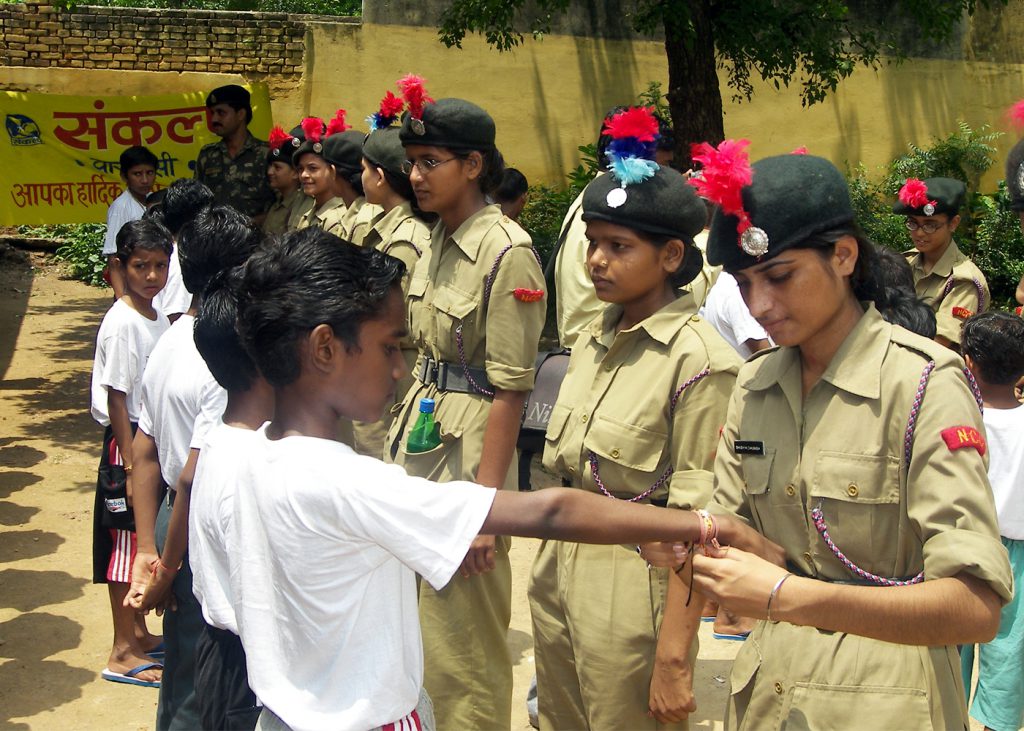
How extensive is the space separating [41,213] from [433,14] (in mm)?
4867

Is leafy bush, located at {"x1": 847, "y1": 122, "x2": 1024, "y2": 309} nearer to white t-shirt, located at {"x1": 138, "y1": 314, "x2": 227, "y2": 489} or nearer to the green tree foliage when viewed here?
the green tree foliage

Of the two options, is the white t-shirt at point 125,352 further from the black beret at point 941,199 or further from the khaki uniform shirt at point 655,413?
the black beret at point 941,199

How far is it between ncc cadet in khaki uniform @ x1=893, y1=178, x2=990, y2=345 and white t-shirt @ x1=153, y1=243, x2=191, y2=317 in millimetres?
3908

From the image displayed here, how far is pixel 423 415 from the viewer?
3.84 metres

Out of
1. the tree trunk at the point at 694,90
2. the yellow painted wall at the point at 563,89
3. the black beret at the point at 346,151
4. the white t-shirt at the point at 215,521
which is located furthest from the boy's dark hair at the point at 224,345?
the yellow painted wall at the point at 563,89

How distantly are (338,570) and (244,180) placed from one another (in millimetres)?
7142

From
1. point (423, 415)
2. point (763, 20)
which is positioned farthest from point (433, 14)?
point (423, 415)

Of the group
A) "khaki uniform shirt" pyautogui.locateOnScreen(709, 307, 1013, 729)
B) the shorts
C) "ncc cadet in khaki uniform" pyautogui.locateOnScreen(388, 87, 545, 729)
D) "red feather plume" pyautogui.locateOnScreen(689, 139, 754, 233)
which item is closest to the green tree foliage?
"ncc cadet in khaki uniform" pyautogui.locateOnScreen(388, 87, 545, 729)

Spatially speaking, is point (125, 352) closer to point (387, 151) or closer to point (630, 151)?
point (387, 151)

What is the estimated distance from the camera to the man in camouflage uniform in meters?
8.73

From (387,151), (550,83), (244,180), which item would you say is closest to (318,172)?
(244,180)

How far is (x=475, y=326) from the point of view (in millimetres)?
3816

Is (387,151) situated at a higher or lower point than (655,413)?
higher

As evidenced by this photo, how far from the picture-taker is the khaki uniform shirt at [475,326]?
373 centimetres
